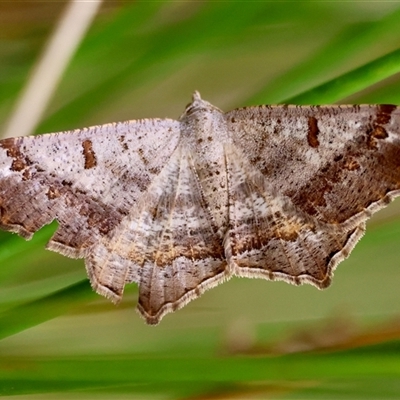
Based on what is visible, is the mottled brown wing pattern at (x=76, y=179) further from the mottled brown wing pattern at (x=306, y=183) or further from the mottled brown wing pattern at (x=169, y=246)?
the mottled brown wing pattern at (x=306, y=183)

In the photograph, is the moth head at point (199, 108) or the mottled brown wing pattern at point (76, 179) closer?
the mottled brown wing pattern at point (76, 179)

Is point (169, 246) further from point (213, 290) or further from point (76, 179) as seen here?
point (213, 290)

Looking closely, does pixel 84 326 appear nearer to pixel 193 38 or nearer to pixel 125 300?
pixel 125 300

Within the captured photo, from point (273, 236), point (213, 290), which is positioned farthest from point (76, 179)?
point (213, 290)

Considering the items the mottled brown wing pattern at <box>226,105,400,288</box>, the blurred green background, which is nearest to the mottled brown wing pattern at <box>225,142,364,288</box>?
the mottled brown wing pattern at <box>226,105,400,288</box>

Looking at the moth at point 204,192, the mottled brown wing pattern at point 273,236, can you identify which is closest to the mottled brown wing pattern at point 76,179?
the moth at point 204,192

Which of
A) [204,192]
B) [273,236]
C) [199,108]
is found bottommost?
[273,236]
